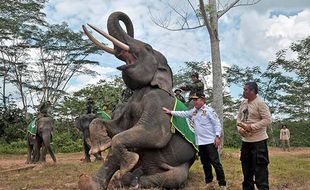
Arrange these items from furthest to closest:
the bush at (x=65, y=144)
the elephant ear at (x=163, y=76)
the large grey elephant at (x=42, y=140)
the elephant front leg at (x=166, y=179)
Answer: the bush at (x=65, y=144) < the large grey elephant at (x=42, y=140) < the elephant ear at (x=163, y=76) < the elephant front leg at (x=166, y=179)

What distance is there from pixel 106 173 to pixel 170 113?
120 cm

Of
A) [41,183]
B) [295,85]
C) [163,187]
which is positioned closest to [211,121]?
[163,187]

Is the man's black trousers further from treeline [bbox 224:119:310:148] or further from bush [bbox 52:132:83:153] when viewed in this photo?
treeline [bbox 224:119:310:148]

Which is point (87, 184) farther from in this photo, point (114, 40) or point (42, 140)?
point (42, 140)

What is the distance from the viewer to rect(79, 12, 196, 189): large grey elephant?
6.12m

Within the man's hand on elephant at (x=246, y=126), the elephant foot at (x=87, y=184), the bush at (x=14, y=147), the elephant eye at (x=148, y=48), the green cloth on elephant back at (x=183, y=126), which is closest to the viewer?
the man's hand on elephant at (x=246, y=126)

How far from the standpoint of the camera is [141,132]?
→ 6180 mm

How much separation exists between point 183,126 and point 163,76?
2.61 feet

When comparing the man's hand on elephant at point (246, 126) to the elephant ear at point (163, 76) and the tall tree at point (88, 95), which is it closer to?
the elephant ear at point (163, 76)

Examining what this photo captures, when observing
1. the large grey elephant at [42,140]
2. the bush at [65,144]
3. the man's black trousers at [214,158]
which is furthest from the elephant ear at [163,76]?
the bush at [65,144]

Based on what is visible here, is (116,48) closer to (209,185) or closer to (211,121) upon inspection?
(211,121)

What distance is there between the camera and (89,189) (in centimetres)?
588

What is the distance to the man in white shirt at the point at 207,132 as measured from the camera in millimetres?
6477

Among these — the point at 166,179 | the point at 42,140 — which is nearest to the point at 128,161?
the point at 166,179
